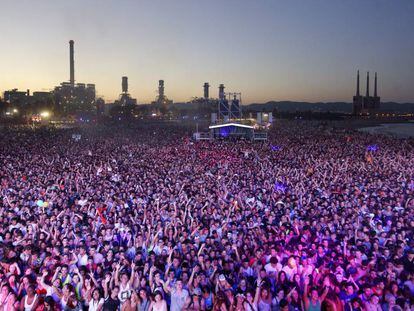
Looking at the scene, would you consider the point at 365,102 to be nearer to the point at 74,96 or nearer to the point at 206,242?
the point at 74,96

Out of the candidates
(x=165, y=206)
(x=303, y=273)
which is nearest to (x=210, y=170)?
(x=165, y=206)

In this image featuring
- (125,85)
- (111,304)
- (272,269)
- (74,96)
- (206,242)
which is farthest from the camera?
(125,85)

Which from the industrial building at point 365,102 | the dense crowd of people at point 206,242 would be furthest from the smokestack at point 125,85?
the dense crowd of people at point 206,242

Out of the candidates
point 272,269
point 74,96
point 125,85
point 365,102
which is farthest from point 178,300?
point 125,85

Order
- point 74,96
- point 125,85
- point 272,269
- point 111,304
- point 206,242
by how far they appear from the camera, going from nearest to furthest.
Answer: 1. point 111,304
2. point 272,269
3. point 206,242
4. point 74,96
5. point 125,85

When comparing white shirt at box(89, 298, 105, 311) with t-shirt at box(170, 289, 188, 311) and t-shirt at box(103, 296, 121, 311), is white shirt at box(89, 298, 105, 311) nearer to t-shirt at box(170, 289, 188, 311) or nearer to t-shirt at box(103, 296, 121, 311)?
t-shirt at box(103, 296, 121, 311)

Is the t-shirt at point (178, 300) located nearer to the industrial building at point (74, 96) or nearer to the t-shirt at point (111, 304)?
the t-shirt at point (111, 304)
